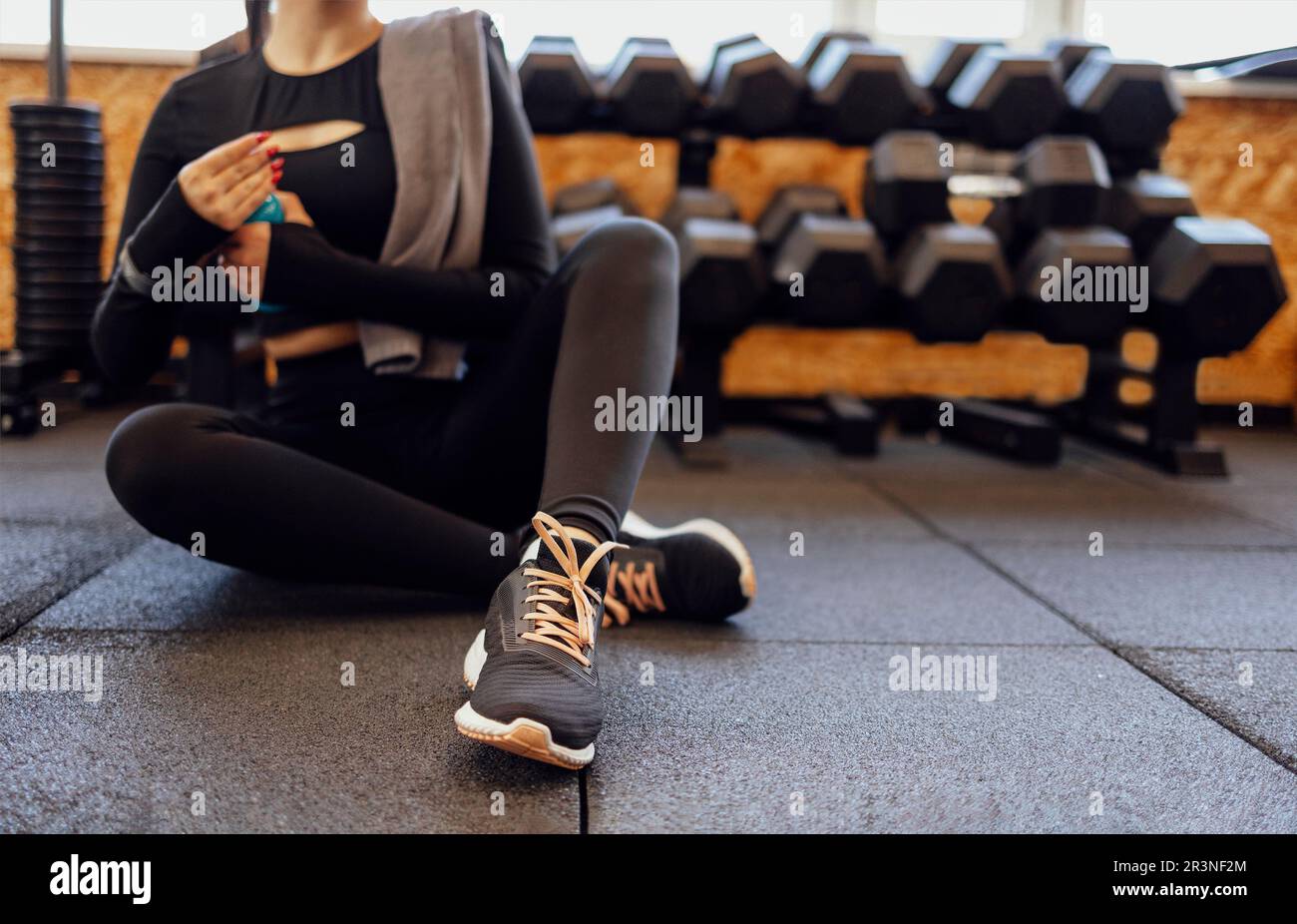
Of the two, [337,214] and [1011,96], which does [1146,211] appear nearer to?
[1011,96]

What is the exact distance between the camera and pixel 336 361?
1.02 m

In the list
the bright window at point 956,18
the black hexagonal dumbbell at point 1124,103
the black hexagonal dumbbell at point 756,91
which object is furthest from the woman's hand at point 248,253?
the bright window at point 956,18

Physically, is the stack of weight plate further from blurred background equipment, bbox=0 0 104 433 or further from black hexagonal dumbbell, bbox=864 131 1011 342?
black hexagonal dumbbell, bbox=864 131 1011 342

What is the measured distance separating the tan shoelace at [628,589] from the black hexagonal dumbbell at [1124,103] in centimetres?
145

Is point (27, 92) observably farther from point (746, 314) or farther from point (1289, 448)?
point (1289, 448)

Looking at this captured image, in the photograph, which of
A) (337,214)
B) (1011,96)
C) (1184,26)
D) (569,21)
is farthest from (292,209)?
(1184,26)

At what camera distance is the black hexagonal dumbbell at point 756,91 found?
6.36ft

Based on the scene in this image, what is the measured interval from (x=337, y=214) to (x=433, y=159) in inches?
4.4

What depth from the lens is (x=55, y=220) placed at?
200cm

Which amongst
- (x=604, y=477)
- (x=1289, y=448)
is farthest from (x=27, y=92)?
(x=1289, y=448)

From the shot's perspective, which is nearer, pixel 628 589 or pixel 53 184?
pixel 628 589

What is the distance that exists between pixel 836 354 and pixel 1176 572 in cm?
132

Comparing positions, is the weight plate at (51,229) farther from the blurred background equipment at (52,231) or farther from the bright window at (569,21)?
the bright window at (569,21)
